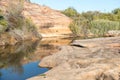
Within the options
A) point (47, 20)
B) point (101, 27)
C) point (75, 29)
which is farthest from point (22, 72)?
point (47, 20)

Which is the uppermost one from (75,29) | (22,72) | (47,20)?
(47,20)

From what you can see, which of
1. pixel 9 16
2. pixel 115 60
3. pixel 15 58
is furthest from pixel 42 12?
pixel 115 60

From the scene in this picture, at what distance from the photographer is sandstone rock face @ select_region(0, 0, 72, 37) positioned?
103m

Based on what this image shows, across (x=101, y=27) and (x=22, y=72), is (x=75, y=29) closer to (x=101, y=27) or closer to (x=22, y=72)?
(x=101, y=27)

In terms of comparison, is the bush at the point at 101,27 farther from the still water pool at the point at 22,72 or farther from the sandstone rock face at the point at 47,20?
the still water pool at the point at 22,72

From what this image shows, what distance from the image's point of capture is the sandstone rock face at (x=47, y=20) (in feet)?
337

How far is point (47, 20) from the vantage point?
350 ft

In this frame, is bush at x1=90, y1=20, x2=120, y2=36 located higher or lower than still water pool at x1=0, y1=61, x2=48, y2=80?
lower

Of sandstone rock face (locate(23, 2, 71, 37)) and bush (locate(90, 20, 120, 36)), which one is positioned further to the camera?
sandstone rock face (locate(23, 2, 71, 37))

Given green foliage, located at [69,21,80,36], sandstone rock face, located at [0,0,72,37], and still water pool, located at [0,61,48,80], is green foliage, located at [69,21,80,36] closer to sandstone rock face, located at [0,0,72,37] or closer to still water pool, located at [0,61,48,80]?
sandstone rock face, located at [0,0,72,37]

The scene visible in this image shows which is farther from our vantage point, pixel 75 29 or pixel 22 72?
pixel 75 29

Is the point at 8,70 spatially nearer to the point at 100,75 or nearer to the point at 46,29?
the point at 100,75

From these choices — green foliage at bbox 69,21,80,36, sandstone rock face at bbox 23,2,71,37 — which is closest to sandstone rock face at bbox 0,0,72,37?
sandstone rock face at bbox 23,2,71,37

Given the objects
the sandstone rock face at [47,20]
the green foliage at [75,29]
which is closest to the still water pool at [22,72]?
the green foliage at [75,29]
